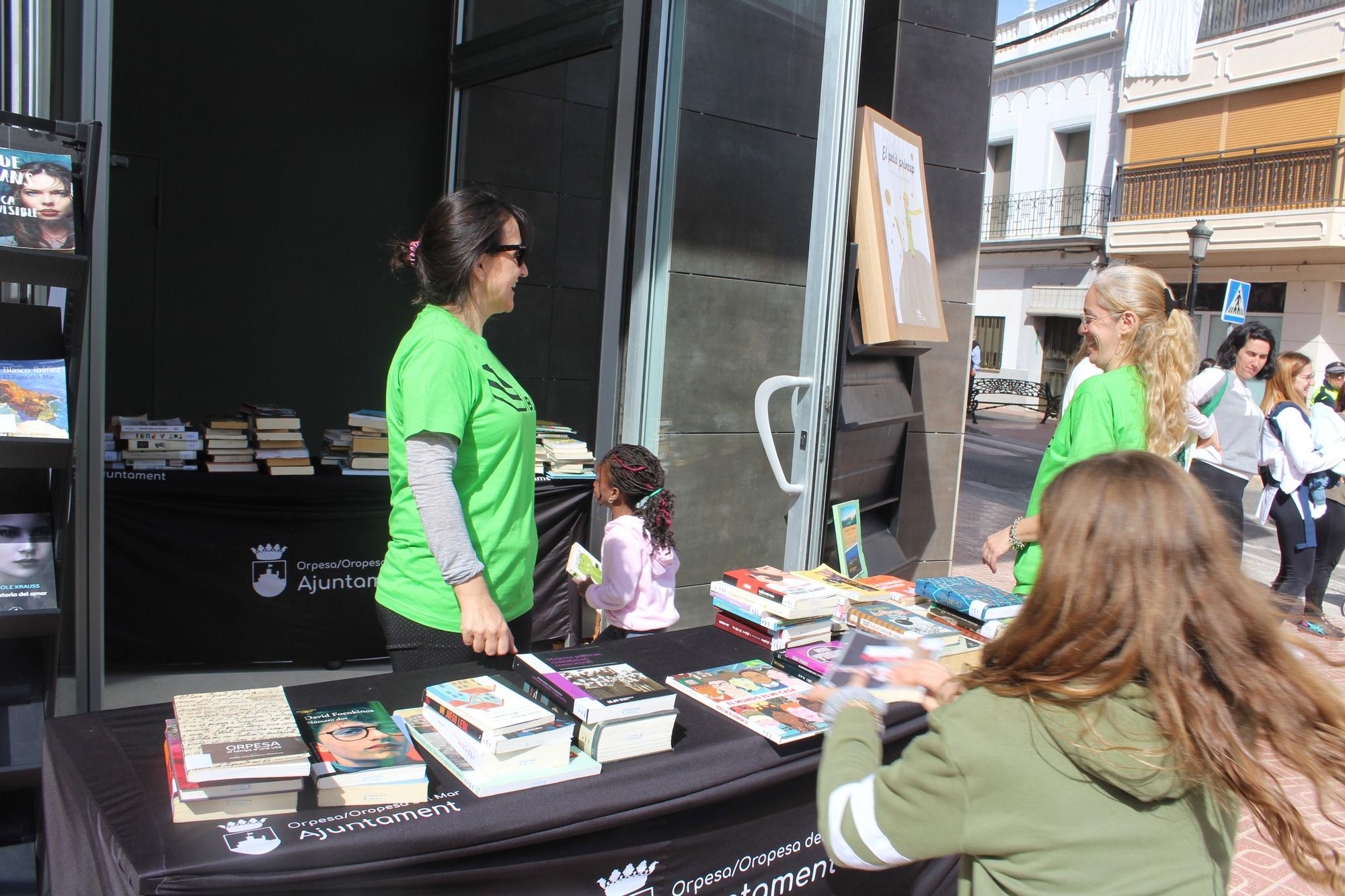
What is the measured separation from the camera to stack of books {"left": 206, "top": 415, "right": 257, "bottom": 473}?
429cm

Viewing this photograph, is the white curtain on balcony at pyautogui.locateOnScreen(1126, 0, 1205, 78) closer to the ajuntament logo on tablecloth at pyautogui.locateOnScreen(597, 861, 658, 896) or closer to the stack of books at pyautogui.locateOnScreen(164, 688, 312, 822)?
the ajuntament logo on tablecloth at pyautogui.locateOnScreen(597, 861, 658, 896)

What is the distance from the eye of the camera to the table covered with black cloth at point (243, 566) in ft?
13.4

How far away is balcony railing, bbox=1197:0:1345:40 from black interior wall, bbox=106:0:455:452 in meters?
19.2

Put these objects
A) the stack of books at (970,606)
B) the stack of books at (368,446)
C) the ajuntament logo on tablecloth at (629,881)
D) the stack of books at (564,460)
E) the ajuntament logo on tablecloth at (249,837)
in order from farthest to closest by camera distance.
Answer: the stack of books at (564,460) < the stack of books at (368,446) < the stack of books at (970,606) < the ajuntament logo on tablecloth at (629,881) < the ajuntament logo on tablecloth at (249,837)

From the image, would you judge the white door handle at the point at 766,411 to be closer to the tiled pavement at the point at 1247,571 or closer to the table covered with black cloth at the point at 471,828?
the table covered with black cloth at the point at 471,828

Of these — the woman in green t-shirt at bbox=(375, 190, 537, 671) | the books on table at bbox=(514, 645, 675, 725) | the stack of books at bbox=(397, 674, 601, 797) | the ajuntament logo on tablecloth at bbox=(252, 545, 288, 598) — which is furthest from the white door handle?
the ajuntament logo on tablecloth at bbox=(252, 545, 288, 598)

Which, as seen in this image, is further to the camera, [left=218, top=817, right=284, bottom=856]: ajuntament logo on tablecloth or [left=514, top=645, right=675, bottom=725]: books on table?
[left=514, top=645, right=675, bottom=725]: books on table

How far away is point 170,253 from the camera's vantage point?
5.54 m

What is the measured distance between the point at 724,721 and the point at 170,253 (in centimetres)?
490

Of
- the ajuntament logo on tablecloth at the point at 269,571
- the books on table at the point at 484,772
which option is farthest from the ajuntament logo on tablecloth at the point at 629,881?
the ajuntament logo on tablecloth at the point at 269,571

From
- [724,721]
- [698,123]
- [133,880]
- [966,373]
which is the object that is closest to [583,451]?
[698,123]

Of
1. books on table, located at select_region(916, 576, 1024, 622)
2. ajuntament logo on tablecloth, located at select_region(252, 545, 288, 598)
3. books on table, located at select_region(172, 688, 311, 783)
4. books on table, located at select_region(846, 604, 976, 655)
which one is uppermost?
books on table, located at select_region(916, 576, 1024, 622)

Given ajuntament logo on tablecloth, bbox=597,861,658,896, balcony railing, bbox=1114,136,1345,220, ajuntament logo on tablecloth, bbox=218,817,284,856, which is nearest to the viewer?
ajuntament logo on tablecloth, bbox=218,817,284,856

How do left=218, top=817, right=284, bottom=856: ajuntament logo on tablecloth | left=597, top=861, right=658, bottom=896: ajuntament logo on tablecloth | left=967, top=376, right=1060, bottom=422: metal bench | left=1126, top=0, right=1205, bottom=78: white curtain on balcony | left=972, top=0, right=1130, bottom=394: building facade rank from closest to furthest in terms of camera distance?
1. left=218, top=817, right=284, bottom=856: ajuntament logo on tablecloth
2. left=597, top=861, right=658, bottom=896: ajuntament logo on tablecloth
3. left=1126, top=0, right=1205, bottom=78: white curtain on balcony
4. left=967, top=376, right=1060, bottom=422: metal bench
5. left=972, top=0, right=1130, bottom=394: building facade
